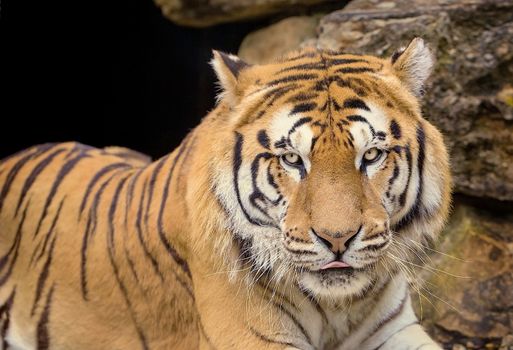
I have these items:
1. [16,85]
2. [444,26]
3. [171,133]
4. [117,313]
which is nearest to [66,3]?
[16,85]

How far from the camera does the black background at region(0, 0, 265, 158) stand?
292 inches

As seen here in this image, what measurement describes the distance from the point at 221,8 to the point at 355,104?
2.41 metres

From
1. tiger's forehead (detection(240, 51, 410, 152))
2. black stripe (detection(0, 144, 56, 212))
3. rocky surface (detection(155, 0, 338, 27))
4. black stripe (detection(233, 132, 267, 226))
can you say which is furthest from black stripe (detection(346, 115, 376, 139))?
rocky surface (detection(155, 0, 338, 27))

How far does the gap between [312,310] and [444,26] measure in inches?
74.3

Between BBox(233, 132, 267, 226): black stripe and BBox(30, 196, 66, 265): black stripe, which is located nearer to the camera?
BBox(233, 132, 267, 226): black stripe

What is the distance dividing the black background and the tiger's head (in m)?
4.56

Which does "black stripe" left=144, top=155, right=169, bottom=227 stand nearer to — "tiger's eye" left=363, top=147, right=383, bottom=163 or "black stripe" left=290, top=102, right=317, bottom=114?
"black stripe" left=290, top=102, right=317, bottom=114

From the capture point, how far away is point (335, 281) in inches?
96.9

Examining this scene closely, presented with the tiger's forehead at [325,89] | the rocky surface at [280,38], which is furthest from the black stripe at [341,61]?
the rocky surface at [280,38]

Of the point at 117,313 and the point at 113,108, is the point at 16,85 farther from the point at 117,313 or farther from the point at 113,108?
the point at 117,313

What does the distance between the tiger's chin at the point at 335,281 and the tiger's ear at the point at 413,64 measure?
24.8 inches

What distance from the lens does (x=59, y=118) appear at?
7.84 metres

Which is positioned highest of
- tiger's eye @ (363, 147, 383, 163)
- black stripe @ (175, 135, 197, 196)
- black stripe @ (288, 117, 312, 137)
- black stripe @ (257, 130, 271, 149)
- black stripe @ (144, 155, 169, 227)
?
black stripe @ (288, 117, 312, 137)

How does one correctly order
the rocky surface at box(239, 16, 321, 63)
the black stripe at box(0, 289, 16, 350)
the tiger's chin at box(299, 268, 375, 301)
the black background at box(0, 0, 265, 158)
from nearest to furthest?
the tiger's chin at box(299, 268, 375, 301), the black stripe at box(0, 289, 16, 350), the rocky surface at box(239, 16, 321, 63), the black background at box(0, 0, 265, 158)
